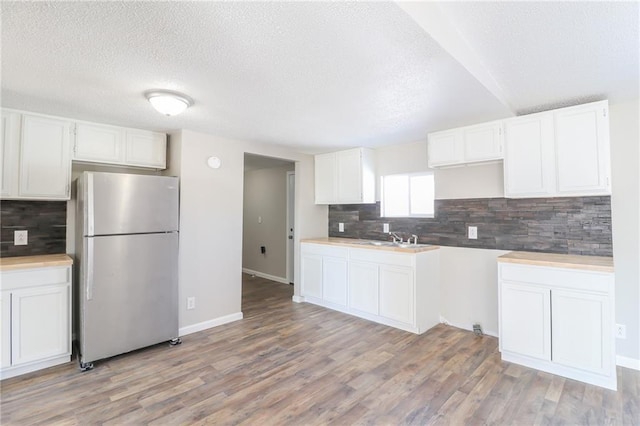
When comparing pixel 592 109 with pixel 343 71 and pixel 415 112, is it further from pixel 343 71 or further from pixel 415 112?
pixel 343 71

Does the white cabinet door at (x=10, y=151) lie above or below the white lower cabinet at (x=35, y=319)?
above

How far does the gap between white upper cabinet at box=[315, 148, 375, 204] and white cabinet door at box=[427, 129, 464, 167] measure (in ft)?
3.12

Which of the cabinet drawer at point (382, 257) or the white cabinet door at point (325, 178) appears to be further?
the white cabinet door at point (325, 178)

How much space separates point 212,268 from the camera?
352 centimetres

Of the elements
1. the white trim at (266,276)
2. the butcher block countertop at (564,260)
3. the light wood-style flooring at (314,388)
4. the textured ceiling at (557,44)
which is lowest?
the light wood-style flooring at (314,388)

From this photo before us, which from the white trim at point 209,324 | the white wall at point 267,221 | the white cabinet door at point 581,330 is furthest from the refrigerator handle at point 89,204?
the white cabinet door at point 581,330

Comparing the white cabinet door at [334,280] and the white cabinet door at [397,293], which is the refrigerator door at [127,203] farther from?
the white cabinet door at [397,293]

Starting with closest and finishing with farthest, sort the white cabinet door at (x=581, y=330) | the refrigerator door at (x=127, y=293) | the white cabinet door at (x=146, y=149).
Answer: the white cabinet door at (x=581, y=330) < the refrigerator door at (x=127, y=293) < the white cabinet door at (x=146, y=149)

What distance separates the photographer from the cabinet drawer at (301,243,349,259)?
4.00m

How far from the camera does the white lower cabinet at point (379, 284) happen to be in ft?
10.9

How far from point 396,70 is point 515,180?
67.5 inches

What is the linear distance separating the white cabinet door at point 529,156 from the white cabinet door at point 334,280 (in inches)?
82.3

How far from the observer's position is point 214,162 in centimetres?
351

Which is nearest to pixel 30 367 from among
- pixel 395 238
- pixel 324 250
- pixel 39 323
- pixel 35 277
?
pixel 39 323
